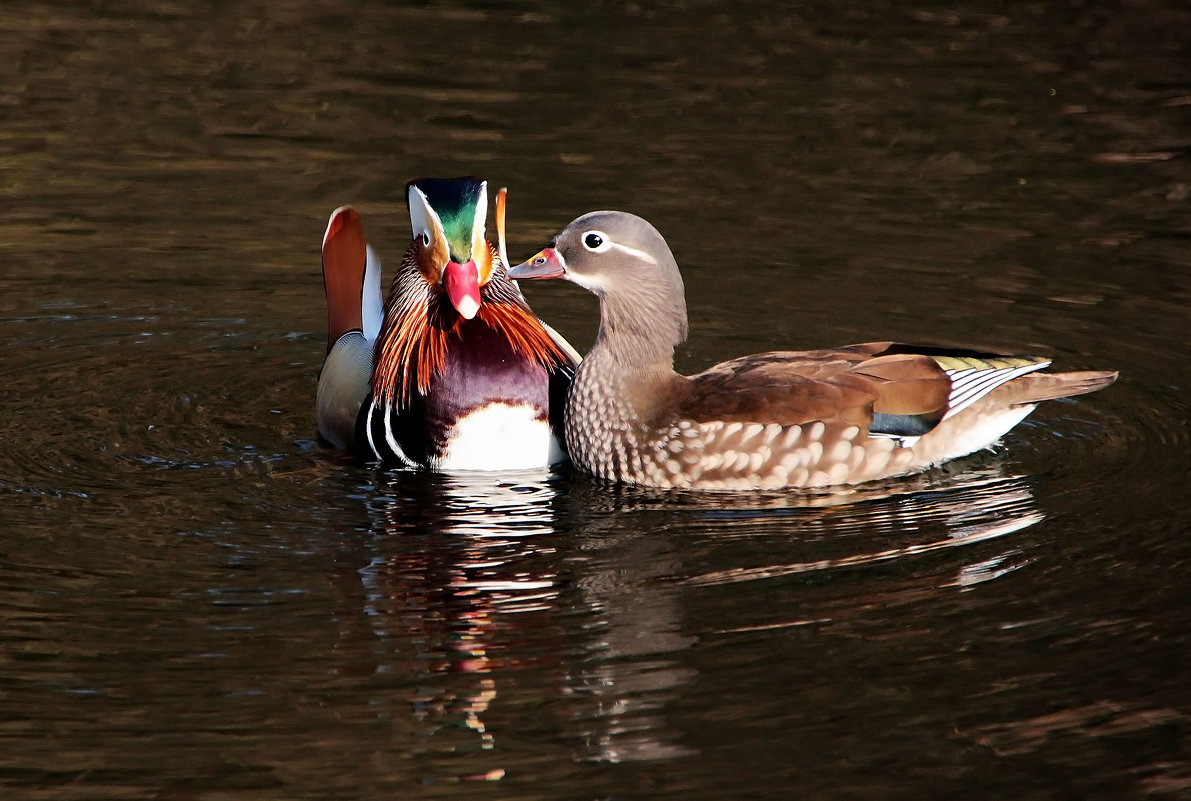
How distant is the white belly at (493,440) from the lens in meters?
8.46

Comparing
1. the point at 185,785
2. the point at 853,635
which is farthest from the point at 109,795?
the point at 853,635

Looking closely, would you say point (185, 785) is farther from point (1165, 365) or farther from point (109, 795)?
point (1165, 365)

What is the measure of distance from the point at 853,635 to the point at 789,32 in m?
9.58

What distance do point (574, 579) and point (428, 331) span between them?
6.57 feet

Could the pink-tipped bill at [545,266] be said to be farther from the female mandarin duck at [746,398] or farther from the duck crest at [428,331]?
the duck crest at [428,331]

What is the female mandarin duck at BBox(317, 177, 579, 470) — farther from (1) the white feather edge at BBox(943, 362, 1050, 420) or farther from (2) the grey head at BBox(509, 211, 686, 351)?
(1) the white feather edge at BBox(943, 362, 1050, 420)

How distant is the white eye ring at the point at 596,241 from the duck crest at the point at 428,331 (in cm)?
52

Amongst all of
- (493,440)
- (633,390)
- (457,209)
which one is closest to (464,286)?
(457,209)

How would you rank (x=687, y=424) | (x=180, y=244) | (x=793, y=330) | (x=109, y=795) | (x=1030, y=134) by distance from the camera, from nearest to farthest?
(x=109, y=795), (x=687, y=424), (x=793, y=330), (x=180, y=244), (x=1030, y=134)

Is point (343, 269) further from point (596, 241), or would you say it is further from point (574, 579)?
point (574, 579)

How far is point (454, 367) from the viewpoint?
8.50m

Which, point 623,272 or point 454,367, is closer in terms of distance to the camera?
point 623,272

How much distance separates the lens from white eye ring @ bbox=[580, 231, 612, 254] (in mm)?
8289

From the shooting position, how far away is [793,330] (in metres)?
10.3
